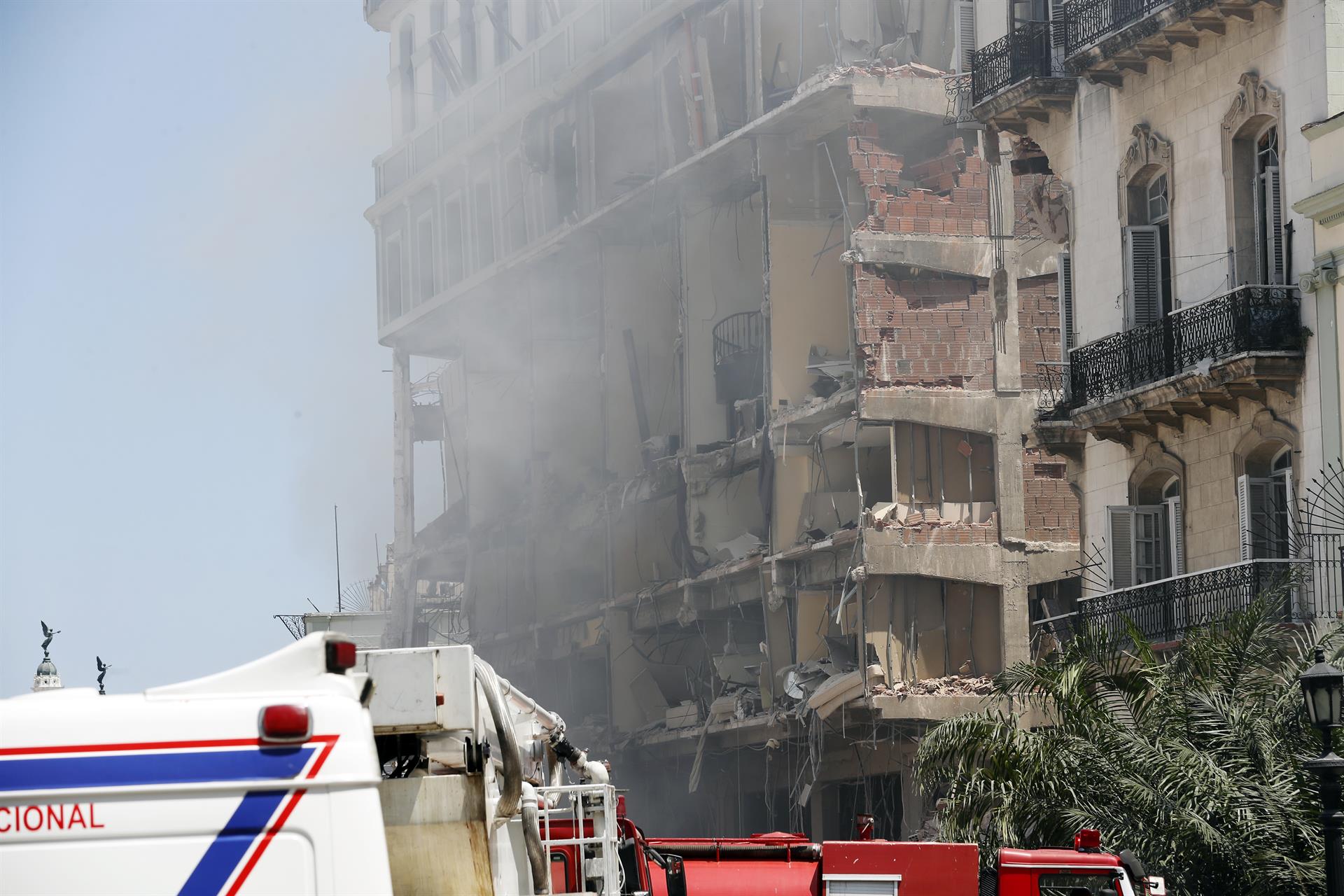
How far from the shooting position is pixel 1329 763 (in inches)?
595

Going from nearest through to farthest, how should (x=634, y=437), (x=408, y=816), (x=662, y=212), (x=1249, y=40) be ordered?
(x=408, y=816) → (x=1249, y=40) → (x=662, y=212) → (x=634, y=437)

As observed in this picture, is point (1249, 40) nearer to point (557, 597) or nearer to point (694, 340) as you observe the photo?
point (694, 340)

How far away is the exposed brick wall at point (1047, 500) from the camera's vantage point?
4119cm

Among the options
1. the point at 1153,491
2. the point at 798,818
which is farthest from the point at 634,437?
the point at 1153,491

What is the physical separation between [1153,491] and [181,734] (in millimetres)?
25733

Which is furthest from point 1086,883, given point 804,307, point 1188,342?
point 804,307

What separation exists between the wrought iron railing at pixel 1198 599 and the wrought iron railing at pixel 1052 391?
117 inches

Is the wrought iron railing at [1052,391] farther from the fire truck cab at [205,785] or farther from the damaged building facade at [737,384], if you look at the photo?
the fire truck cab at [205,785]

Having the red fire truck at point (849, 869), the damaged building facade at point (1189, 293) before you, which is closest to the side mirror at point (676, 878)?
the red fire truck at point (849, 869)

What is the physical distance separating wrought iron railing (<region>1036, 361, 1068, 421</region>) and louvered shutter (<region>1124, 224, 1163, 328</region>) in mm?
1440

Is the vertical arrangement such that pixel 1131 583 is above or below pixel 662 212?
below

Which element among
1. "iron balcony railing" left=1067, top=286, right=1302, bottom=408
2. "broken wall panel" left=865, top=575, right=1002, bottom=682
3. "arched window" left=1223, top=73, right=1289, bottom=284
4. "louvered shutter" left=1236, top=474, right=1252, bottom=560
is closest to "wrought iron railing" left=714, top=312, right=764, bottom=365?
"broken wall panel" left=865, top=575, right=1002, bottom=682

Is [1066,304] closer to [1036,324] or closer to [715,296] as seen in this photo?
[1036,324]

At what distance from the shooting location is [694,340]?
165 feet
